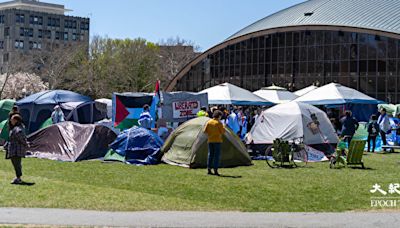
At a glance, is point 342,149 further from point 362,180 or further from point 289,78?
point 289,78

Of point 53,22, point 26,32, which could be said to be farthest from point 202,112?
point 53,22

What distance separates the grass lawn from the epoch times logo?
0.20 m

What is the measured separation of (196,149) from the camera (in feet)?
62.3

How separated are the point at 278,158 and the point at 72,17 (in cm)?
12042

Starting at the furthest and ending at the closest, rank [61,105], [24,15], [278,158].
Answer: [24,15], [61,105], [278,158]

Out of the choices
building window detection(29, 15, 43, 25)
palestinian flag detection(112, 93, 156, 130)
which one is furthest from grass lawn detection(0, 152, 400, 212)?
building window detection(29, 15, 43, 25)

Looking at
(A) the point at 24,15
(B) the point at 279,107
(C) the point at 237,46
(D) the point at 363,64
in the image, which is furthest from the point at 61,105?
(A) the point at 24,15

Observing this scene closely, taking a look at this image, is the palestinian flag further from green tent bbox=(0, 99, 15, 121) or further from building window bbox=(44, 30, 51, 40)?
building window bbox=(44, 30, 51, 40)

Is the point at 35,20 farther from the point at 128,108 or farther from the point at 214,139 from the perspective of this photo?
the point at 214,139

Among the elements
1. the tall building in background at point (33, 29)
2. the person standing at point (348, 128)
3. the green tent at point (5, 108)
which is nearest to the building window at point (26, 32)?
the tall building in background at point (33, 29)

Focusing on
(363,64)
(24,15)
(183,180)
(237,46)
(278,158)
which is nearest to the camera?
(183,180)

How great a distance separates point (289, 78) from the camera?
192 feet

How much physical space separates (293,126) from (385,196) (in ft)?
29.9

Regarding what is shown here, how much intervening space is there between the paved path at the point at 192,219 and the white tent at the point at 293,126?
36.7ft
